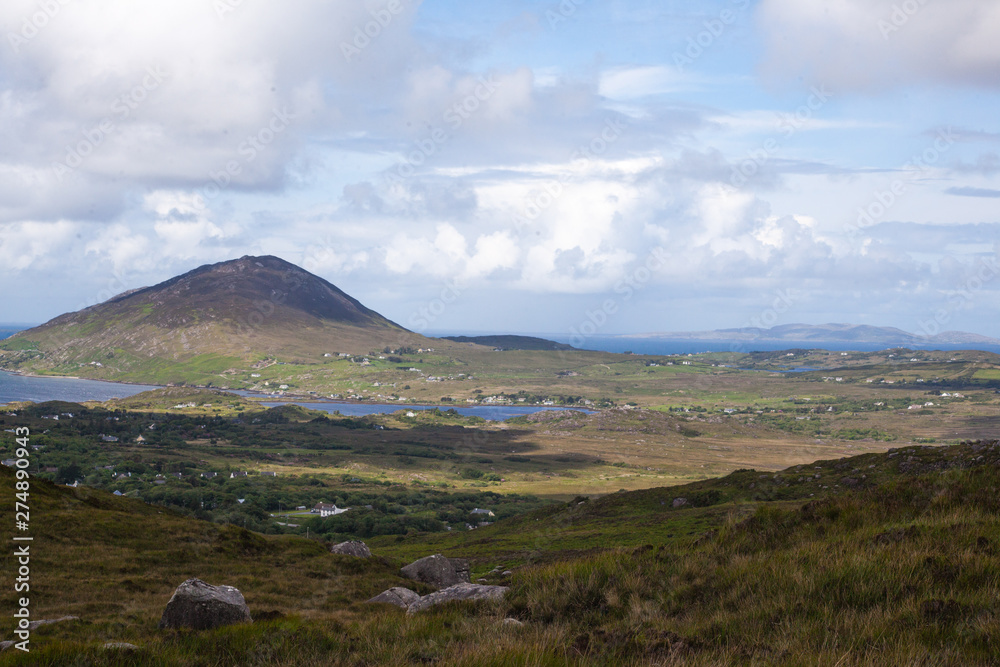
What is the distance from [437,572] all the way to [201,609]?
17767 millimetres

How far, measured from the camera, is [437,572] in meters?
30.2

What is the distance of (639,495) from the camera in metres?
66.9

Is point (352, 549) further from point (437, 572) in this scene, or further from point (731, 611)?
point (731, 611)

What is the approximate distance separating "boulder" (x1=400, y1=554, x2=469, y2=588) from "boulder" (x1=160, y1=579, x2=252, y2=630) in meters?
16.6

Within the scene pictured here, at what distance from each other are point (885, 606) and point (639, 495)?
62087 millimetres

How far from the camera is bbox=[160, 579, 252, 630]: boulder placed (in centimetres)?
1358

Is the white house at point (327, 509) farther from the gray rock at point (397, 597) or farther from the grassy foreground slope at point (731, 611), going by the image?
the grassy foreground slope at point (731, 611)

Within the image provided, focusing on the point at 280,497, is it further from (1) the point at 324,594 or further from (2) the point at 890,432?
(2) the point at 890,432

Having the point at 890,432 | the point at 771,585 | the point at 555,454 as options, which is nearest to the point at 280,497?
the point at 555,454

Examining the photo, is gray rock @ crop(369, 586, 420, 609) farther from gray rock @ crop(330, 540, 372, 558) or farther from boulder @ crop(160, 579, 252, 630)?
gray rock @ crop(330, 540, 372, 558)

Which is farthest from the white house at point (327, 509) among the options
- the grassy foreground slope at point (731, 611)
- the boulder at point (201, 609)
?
the boulder at point (201, 609)

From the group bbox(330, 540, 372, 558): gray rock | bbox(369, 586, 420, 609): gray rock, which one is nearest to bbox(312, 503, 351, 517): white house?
bbox(330, 540, 372, 558): gray rock

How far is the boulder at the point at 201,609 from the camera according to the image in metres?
13.6

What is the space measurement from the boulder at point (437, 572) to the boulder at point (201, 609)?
1661cm
